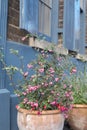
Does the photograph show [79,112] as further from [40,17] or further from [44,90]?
[40,17]

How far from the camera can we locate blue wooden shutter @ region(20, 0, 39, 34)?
485cm

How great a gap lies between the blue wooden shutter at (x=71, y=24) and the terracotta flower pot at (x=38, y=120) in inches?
128

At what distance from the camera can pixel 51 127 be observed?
388 centimetres

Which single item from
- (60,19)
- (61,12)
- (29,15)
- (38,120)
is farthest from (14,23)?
(61,12)

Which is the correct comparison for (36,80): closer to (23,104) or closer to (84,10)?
(23,104)

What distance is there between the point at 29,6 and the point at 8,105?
1.63 meters

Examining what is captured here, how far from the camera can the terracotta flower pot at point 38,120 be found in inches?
151

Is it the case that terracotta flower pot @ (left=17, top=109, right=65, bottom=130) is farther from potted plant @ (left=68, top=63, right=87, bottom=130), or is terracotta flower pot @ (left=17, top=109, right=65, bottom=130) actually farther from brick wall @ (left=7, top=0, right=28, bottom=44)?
brick wall @ (left=7, top=0, right=28, bottom=44)

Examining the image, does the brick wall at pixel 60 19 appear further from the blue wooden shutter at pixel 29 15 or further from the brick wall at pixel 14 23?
the brick wall at pixel 14 23

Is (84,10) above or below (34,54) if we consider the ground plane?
above

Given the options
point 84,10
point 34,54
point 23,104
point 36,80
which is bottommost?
point 23,104

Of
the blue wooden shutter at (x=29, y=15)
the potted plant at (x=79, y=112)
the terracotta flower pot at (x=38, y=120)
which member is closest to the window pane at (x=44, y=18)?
the blue wooden shutter at (x=29, y=15)

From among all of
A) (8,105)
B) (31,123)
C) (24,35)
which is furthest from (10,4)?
(31,123)

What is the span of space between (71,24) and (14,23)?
2850 millimetres
